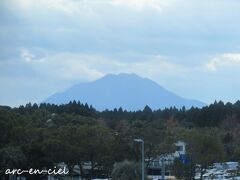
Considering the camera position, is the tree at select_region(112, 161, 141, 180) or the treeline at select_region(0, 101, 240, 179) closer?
the tree at select_region(112, 161, 141, 180)

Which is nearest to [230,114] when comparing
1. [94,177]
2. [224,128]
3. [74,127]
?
[224,128]

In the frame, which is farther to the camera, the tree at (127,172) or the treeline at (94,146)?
the treeline at (94,146)

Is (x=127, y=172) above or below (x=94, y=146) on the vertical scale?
below

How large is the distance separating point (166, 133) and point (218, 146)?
5739mm

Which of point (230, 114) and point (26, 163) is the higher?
point (230, 114)

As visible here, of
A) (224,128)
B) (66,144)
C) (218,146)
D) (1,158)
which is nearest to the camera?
(1,158)

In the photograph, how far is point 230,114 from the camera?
129375 millimetres

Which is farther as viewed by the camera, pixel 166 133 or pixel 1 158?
pixel 166 133

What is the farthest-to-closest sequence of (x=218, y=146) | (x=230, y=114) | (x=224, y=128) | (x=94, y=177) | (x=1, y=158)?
(x=230, y=114) < (x=224, y=128) < (x=94, y=177) < (x=218, y=146) < (x=1, y=158)

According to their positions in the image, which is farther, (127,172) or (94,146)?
(94,146)

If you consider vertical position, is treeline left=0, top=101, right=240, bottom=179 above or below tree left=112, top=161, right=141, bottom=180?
above

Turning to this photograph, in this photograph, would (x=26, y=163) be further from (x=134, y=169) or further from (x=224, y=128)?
(x=224, y=128)

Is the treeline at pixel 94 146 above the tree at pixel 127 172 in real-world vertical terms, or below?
above

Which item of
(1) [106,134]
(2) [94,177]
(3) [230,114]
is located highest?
(3) [230,114]
